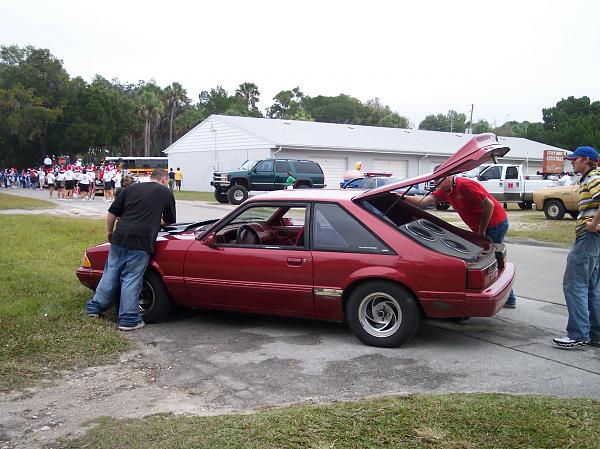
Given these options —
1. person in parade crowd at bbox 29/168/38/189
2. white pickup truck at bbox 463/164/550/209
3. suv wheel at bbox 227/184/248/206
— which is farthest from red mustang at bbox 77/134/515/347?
person in parade crowd at bbox 29/168/38/189

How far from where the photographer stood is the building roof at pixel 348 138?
3584cm

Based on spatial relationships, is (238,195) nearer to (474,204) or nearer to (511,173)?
(511,173)

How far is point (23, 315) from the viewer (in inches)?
248

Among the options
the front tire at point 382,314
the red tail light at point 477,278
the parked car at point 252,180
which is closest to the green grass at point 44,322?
the front tire at point 382,314

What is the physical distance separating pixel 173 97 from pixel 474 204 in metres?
69.9

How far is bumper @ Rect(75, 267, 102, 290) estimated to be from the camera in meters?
6.68

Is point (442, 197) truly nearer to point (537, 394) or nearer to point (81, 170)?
point (537, 394)

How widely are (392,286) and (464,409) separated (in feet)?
5.76

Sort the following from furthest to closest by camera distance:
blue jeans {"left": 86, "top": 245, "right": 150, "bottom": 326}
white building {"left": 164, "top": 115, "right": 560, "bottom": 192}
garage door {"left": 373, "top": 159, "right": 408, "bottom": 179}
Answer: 1. garage door {"left": 373, "top": 159, "right": 408, "bottom": 179}
2. white building {"left": 164, "top": 115, "right": 560, "bottom": 192}
3. blue jeans {"left": 86, "top": 245, "right": 150, "bottom": 326}

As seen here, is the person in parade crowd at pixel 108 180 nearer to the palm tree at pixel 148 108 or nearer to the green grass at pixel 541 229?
the green grass at pixel 541 229

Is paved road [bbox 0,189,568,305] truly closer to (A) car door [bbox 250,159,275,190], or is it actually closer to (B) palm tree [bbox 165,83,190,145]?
(A) car door [bbox 250,159,275,190]

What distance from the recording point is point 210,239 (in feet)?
20.4

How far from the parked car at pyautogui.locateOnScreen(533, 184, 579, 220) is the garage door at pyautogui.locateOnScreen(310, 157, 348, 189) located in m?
17.2

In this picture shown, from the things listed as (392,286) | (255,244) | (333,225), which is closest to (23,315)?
(255,244)
